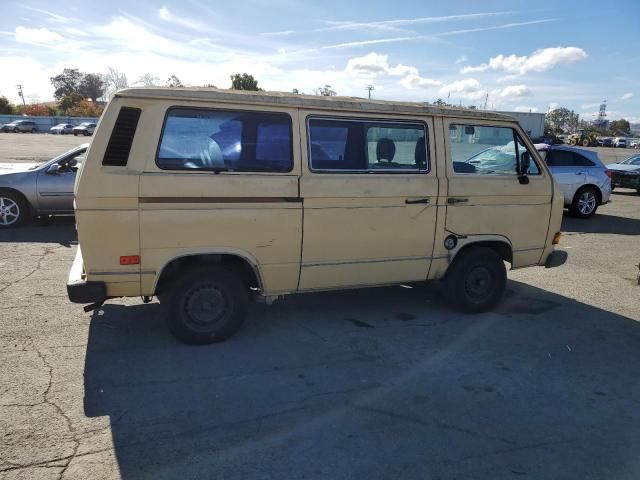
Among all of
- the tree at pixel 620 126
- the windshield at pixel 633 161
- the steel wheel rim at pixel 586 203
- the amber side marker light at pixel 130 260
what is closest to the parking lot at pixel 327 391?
the amber side marker light at pixel 130 260

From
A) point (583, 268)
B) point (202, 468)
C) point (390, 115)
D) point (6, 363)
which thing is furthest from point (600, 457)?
point (583, 268)

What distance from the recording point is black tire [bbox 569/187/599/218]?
483 inches

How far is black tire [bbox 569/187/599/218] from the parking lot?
6788mm

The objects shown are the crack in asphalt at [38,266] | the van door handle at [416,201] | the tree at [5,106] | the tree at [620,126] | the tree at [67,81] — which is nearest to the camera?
the van door handle at [416,201]

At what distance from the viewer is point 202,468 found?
9.53 feet

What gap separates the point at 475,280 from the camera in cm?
553

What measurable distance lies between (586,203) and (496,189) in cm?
Answer: 851

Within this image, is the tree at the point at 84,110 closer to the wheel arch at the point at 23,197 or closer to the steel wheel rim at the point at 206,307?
the wheel arch at the point at 23,197

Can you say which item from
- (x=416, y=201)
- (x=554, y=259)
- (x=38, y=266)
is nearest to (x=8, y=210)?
(x=38, y=266)

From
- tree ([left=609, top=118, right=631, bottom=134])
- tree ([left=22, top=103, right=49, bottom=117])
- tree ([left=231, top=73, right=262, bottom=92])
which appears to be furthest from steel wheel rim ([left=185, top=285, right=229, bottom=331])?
tree ([left=609, top=118, right=631, bottom=134])

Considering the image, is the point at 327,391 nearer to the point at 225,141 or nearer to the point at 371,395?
the point at 371,395

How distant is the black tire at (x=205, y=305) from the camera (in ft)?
14.4

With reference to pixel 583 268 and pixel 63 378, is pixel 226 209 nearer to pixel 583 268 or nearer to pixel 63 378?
pixel 63 378

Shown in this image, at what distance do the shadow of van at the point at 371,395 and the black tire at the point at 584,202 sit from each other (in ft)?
24.7
